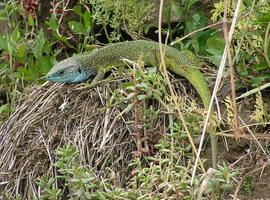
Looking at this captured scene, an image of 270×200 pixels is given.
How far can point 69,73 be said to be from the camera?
4.61 m

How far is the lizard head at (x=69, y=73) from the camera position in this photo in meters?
4.56

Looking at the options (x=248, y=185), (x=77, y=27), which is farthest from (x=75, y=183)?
(x=77, y=27)

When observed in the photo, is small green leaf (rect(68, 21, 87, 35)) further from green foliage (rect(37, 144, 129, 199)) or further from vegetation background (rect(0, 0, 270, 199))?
green foliage (rect(37, 144, 129, 199))

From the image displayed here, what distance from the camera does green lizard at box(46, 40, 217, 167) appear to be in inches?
175

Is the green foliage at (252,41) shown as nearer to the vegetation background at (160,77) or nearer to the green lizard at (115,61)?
the vegetation background at (160,77)

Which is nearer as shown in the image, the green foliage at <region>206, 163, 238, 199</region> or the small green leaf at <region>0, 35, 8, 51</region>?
the green foliage at <region>206, 163, 238, 199</region>

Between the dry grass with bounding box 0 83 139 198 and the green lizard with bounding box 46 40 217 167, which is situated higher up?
the green lizard with bounding box 46 40 217 167

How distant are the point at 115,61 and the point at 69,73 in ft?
0.90

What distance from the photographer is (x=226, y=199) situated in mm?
3566

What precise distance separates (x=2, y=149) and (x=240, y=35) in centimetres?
139

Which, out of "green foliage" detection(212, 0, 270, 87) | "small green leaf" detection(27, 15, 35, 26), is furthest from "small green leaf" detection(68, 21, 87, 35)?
"green foliage" detection(212, 0, 270, 87)

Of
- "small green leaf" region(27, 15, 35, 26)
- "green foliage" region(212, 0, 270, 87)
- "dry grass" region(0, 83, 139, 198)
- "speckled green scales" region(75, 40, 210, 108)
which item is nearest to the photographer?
"green foliage" region(212, 0, 270, 87)

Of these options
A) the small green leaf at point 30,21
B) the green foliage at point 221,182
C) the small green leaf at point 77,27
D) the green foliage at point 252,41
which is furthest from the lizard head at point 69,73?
the green foliage at point 221,182

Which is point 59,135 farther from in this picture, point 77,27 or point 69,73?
point 77,27
